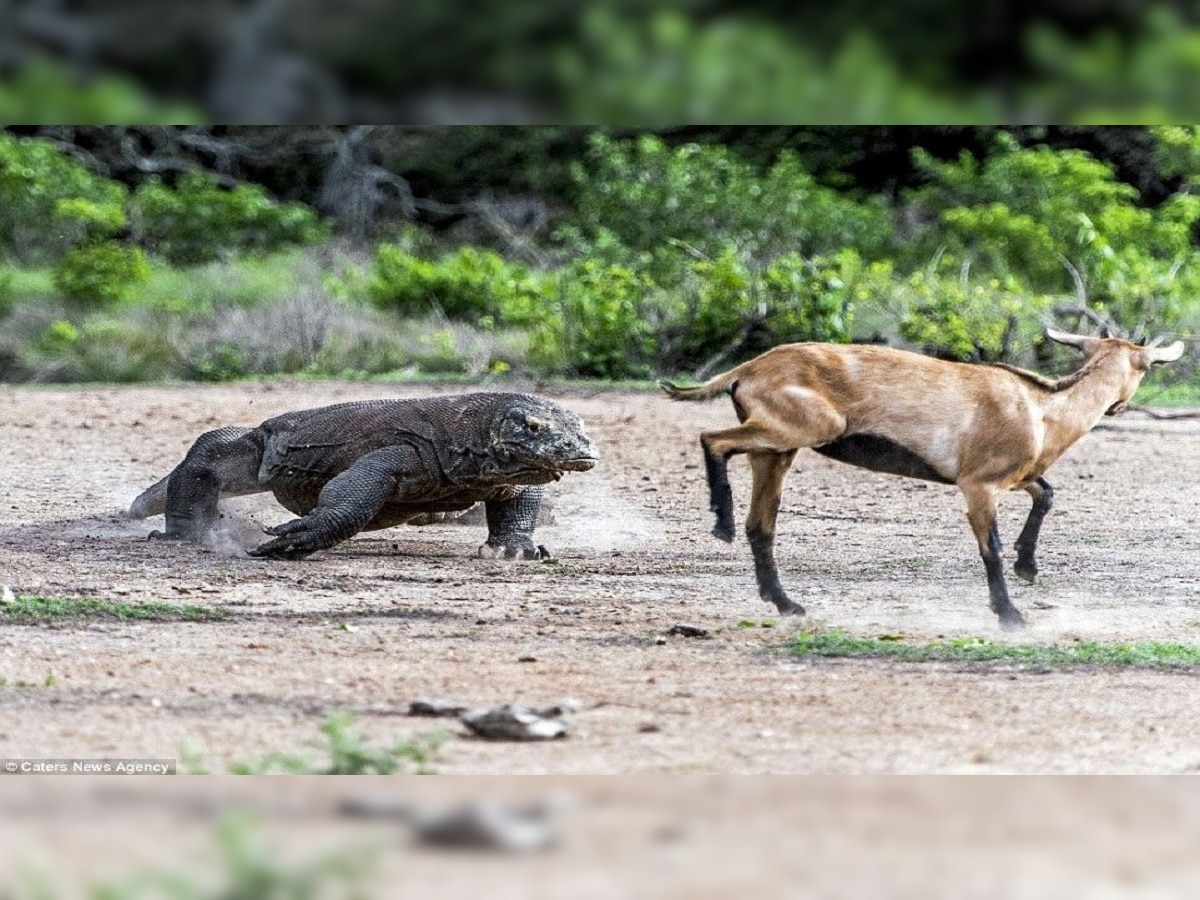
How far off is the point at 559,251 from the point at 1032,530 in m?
9.43

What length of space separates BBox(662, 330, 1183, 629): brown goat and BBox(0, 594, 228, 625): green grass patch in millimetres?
1858

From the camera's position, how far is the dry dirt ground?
4984 mm

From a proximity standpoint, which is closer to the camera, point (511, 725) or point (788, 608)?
point (511, 725)

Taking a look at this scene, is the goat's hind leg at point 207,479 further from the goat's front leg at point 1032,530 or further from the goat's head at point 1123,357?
the goat's head at point 1123,357

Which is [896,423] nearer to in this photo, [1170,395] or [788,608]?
[788,608]

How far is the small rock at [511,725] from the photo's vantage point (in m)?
4.96

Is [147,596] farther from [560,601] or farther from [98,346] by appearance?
[98,346]

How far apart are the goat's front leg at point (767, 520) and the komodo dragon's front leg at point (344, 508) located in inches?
64.2

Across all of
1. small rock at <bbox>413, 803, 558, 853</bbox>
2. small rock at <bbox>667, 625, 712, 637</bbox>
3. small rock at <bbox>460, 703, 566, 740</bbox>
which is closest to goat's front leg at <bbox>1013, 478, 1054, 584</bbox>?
→ small rock at <bbox>667, 625, 712, 637</bbox>

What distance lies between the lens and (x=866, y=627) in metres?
6.64

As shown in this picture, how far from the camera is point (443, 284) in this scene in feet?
49.9

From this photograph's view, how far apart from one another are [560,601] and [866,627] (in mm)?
1174
